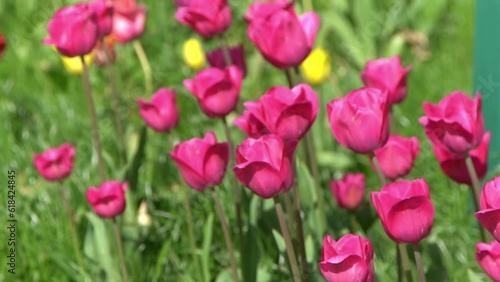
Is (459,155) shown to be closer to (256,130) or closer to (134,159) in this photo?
(256,130)

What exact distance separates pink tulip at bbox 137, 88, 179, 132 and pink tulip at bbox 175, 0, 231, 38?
0.43 ft

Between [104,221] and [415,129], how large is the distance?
0.89 m

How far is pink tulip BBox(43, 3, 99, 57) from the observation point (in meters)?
1.65

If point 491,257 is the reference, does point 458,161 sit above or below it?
below

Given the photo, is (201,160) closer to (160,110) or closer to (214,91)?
(214,91)

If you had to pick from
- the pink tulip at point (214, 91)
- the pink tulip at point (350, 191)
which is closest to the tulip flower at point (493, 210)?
the pink tulip at point (214, 91)

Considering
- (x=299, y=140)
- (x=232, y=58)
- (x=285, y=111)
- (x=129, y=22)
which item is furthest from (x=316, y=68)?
(x=285, y=111)

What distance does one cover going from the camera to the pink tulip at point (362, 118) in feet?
3.86

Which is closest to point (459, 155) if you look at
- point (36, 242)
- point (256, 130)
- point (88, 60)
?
point (256, 130)

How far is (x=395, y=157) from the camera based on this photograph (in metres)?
1.29

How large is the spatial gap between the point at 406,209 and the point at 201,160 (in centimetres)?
35

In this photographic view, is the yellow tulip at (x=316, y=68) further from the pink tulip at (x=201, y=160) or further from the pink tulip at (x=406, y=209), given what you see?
the pink tulip at (x=406, y=209)

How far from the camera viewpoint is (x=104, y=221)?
1.90 meters

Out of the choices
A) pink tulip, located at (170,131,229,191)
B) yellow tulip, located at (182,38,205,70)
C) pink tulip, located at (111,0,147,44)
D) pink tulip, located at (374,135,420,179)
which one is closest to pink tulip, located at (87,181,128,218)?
pink tulip, located at (170,131,229,191)
